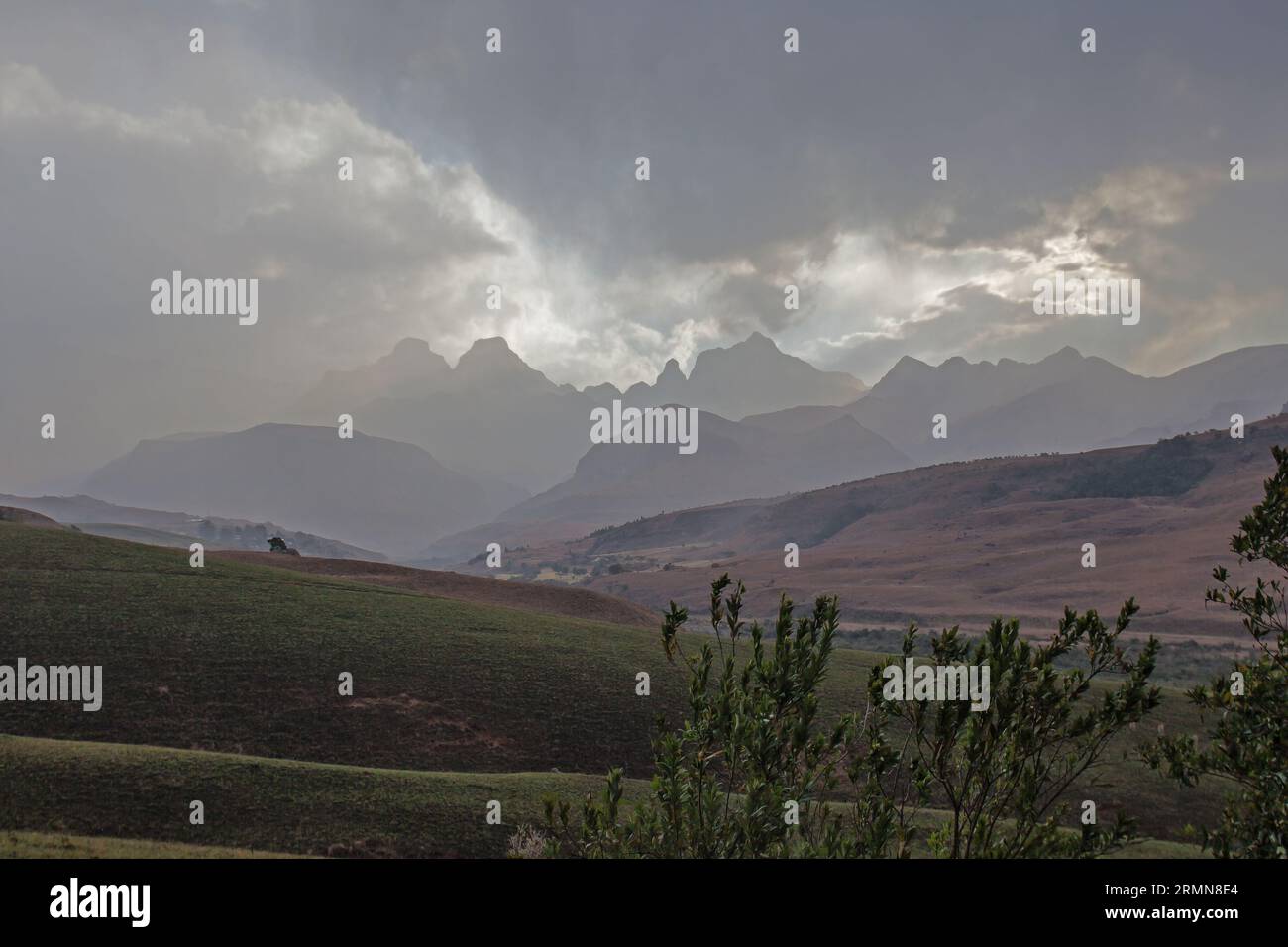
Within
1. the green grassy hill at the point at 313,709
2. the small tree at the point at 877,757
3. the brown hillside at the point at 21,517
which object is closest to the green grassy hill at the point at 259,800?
the green grassy hill at the point at 313,709

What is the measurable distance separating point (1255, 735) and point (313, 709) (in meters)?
33.8

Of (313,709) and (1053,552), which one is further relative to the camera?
(1053,552)

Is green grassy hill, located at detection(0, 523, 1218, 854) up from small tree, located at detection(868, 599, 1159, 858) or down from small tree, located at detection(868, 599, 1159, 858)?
down

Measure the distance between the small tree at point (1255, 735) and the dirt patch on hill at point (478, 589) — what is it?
62.0 metres

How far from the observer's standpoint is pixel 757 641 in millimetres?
8391

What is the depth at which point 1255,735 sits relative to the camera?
9750 mm

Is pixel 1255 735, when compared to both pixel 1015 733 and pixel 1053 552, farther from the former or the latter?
pixel 1053 552

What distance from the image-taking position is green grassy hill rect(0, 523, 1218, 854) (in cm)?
2047

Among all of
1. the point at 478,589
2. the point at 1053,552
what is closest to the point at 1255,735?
the point at 478,589

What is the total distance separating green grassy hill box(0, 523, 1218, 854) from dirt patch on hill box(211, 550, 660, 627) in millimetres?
14336

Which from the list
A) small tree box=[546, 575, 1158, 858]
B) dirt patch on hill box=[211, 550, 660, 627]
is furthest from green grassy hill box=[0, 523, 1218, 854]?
small tree box=[546, 575, 1158, 858]

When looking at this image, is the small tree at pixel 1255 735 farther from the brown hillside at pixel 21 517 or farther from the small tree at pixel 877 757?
the brown hillside at pixel 21 517

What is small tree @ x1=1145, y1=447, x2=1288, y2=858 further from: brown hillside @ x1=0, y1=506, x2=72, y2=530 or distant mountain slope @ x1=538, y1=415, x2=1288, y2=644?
brown hillside @ x1=0, y1=506, x2=72, y2=530
